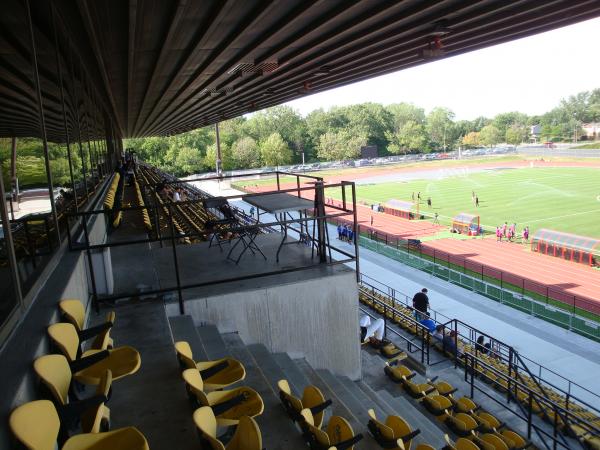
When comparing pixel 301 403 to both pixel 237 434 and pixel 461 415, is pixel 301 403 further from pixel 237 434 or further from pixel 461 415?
pixel 461 415

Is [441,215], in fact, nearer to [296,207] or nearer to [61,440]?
[296,207]

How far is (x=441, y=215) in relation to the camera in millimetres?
37750

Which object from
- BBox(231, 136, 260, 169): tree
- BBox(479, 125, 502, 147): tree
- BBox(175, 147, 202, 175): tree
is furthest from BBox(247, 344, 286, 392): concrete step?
BBox(479, 125, 502, 147): tree

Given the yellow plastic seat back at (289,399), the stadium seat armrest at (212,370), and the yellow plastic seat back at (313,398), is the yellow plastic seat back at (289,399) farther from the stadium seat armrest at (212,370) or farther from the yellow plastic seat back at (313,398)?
the stadium seat armrest at (212,370)

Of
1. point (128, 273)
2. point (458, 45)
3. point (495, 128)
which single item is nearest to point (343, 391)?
point (128, 273)

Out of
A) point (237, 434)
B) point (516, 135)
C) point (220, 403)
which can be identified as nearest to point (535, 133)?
point (516, 135)

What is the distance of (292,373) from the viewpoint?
5090 millimetres

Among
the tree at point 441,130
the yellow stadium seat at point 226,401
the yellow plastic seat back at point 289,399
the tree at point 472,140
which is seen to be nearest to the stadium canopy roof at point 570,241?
the yellow plastic seat back at point 289,399

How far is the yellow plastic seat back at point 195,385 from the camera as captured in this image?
308 centimetres

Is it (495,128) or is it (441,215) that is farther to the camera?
(495,128)

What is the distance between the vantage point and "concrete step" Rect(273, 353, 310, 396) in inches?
189

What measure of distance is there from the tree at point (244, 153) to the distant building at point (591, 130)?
79.5 meters

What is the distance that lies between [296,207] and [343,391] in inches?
84.8

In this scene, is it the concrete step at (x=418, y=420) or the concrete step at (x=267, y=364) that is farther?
the concrete step at (x=418, y=420)
